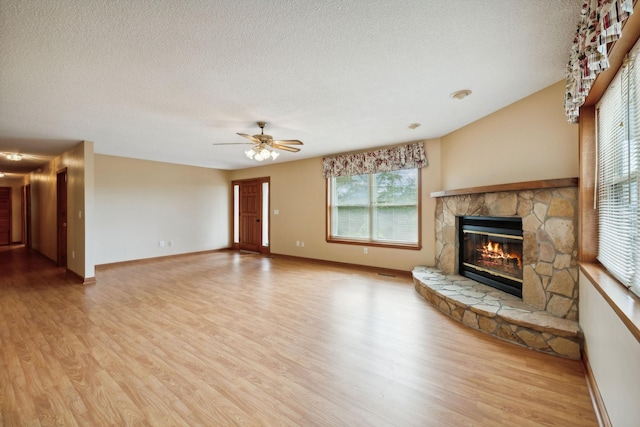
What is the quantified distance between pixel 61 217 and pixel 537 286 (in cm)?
825

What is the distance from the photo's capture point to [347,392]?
72.5 inches

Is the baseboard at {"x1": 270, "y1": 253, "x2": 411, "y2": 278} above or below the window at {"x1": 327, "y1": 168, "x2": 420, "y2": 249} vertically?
below

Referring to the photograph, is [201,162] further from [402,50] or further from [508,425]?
[508,425]

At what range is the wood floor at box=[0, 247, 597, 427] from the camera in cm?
166

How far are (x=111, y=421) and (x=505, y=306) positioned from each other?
3256 mm

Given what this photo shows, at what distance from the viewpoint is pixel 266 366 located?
2.15 m

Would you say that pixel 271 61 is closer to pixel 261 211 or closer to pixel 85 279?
pixel 85 279

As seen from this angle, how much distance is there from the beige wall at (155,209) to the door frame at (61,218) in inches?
28.0

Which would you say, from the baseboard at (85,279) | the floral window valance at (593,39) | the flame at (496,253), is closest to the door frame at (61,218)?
the baseboard at (85,279)

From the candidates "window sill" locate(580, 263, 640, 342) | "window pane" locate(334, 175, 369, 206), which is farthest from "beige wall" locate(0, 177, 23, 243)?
"window sill" locate(580, 263, 640, 342)

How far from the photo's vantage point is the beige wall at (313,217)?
15.3ft

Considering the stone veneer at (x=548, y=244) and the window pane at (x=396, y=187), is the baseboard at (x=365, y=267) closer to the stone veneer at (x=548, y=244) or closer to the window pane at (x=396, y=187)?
the window pane at (x=396, y=187)

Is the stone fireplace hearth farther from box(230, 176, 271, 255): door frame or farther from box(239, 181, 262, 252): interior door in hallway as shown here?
box(239, 181, 262, 252): interior door in hallway

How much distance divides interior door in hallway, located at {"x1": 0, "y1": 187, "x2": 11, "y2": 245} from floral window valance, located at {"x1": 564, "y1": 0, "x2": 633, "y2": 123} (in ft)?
46.5
